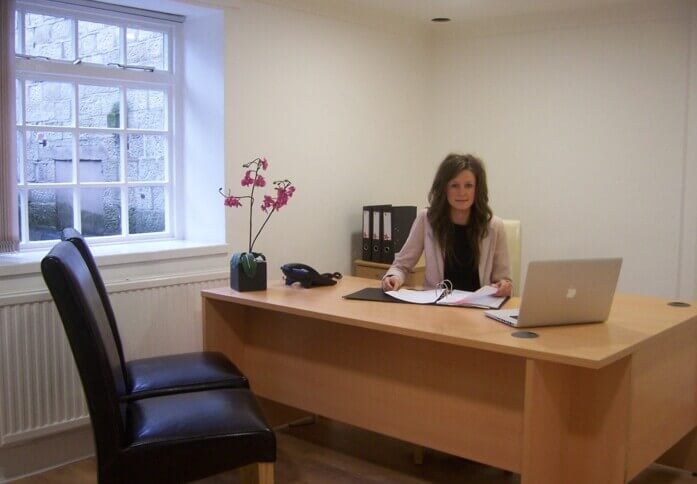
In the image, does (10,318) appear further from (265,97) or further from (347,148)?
(347,148)

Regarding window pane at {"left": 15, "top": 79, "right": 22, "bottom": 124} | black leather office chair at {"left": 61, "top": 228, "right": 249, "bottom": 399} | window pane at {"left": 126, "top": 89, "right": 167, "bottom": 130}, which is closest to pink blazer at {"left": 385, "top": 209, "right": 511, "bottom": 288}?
black leather office chair at {"left": 61, "top": 228, "right": 249, "bottom": 399}

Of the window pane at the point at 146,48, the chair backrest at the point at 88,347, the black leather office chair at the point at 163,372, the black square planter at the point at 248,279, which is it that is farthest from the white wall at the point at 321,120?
the chair backrest at the point at 88,347

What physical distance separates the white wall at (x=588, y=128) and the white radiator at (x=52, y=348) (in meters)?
2.34

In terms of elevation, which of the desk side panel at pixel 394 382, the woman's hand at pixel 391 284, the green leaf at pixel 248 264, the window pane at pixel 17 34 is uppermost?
the window pane at pixel 17 34

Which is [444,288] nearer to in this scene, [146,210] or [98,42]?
[146,210]

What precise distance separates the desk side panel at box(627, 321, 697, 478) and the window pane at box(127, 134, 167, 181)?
8.50 ft

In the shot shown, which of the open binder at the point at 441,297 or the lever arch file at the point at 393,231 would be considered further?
the lever arch file at the point at 393,231

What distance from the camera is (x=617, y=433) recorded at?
2.42 meters

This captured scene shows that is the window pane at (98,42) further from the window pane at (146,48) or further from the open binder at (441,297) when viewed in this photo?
the open binder at (441,297)

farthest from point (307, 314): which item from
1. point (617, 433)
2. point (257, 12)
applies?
point (257, 12)

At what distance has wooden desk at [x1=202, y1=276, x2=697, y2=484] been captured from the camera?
241cm

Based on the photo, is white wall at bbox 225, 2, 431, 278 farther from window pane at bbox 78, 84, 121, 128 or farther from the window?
window pane at bbox 78, 84, 121, 128

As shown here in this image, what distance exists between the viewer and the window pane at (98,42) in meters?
3.66

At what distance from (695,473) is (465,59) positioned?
295 cm
